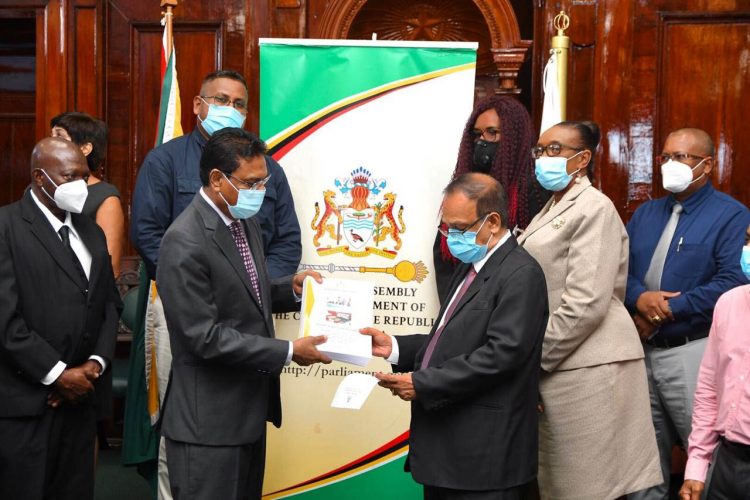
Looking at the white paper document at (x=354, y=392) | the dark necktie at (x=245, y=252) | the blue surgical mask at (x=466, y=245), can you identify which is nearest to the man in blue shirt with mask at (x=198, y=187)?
the dark necktie at (x=245, y=252)

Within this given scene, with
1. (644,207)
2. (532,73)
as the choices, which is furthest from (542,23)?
(644,207)

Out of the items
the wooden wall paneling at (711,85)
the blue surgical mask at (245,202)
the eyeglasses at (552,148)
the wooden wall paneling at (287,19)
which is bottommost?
the blue surgical mask at (245,202)

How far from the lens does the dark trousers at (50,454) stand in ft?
10.2

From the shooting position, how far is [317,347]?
9.52 ft

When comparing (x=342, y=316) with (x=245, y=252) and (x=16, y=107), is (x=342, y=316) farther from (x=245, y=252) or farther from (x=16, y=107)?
(x=16, y=107)

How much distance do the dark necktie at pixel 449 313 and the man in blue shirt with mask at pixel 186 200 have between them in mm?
975

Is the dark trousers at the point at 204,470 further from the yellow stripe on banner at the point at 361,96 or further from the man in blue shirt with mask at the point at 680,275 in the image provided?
the man in blue shirt with mask at the point at 680,275

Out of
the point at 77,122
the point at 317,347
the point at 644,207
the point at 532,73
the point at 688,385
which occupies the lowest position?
the point at 688,385

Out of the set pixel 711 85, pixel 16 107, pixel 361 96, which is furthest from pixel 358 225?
pixel 16 107

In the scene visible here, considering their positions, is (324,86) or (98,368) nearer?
(98,368)

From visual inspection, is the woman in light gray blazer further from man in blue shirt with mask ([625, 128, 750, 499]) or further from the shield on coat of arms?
the shield on coat of arms

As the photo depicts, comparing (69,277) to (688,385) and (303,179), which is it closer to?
(303,179)

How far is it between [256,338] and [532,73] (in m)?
2.88

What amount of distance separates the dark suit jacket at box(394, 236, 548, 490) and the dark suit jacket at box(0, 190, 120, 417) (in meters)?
1.20
